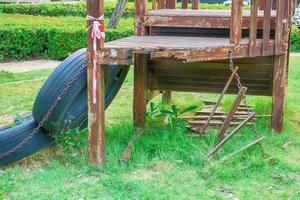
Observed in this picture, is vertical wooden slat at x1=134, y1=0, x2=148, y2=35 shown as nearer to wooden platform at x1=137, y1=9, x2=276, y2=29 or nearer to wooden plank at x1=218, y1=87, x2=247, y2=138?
wooden platform at x1=137, y1=9, x2=276, y2=29

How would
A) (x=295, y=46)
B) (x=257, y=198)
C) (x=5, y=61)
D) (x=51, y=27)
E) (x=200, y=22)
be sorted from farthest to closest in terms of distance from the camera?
(x=295, y=46) < (x=51, y=27) < (x=5, y=61) < (x=200, y=22) < (x=257, y=198)

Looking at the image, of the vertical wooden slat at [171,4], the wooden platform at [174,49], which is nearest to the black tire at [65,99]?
Result: the wooden platform at [174,49]

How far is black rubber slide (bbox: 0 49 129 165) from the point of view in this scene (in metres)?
5.22

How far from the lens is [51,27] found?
1365 centimetres

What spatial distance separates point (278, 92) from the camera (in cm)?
625

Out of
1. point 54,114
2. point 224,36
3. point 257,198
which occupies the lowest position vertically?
point 257,198

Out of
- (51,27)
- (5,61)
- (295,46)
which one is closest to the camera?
(5,61)

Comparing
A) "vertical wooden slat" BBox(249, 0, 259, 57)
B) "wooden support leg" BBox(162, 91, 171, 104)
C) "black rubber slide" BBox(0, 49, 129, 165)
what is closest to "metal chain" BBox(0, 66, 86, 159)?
"black rubber slide" BBox(0, 49, 129, 165)

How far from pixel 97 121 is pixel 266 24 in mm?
2094

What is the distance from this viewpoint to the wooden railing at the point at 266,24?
17.5ft

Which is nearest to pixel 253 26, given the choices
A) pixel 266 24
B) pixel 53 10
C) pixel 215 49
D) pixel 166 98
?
pixel 266 24

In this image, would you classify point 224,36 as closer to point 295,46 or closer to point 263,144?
point 263,144

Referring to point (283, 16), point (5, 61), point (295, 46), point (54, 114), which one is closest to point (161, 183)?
point (54, 114)

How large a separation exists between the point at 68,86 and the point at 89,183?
1.00 metres
